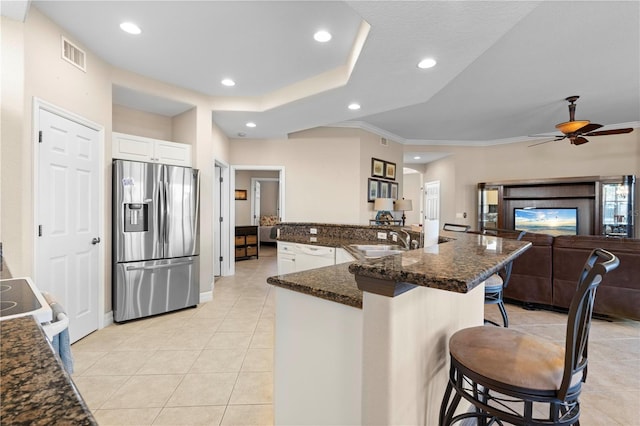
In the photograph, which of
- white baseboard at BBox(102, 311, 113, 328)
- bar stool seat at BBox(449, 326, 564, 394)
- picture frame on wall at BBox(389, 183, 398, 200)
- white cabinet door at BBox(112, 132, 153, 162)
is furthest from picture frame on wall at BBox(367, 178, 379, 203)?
bar stool seat at BBox(449, 326, 564, 394)

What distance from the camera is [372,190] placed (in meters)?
5.53

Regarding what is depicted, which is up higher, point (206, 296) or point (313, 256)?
point (313, 256)

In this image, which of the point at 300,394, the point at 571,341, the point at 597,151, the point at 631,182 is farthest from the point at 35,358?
the point at 597,151

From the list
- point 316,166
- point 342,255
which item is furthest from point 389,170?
point 342,255


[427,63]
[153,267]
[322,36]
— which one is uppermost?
[322,36]

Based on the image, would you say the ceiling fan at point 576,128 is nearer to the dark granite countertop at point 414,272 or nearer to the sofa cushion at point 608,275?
the sofa cushion at point 608,275

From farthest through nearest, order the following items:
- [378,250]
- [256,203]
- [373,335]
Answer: [256,203] < [378,250] < [373,335]

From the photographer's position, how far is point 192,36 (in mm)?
2555

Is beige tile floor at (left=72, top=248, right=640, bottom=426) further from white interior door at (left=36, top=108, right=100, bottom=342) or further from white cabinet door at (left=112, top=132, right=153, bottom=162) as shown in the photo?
white cabinet door at (left=112, top=132, right=153, bottom=162)

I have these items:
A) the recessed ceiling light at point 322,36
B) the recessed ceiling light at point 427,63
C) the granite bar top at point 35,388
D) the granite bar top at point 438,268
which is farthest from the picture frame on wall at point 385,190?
the granite bar top at point 35,388

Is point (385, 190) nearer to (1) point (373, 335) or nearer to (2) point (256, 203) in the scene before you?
(2) point (256, 203)

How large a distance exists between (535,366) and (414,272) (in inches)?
23.2

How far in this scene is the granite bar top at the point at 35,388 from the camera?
1.32ft

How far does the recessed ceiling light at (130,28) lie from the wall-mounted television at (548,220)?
6635 millimetres
